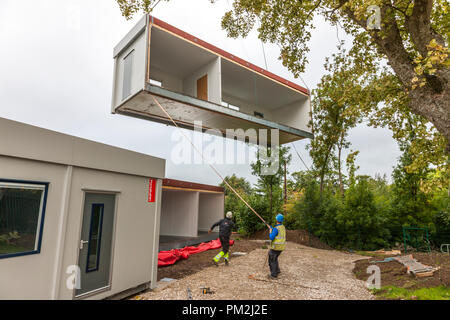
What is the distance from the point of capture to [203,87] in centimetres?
1027

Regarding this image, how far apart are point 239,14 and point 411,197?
1336 centimetres

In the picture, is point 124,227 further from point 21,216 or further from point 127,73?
point 127,73

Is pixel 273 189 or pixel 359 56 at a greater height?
pixel 359 56

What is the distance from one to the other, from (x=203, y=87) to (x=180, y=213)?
27.1ft

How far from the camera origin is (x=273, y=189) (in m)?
16.8

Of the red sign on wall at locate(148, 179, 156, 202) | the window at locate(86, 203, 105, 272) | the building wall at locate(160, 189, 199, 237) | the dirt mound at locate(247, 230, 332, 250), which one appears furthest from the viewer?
the building wall at locate(160, 189, 199, 237)

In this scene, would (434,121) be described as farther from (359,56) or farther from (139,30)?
(139,30)

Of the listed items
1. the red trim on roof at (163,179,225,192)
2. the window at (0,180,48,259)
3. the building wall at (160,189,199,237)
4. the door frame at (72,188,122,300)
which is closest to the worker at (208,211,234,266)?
the door frame at (72,188,122,300)

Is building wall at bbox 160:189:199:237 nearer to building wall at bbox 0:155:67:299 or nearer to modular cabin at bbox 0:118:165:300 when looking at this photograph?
modular cabin at bbox 0:118:165:300

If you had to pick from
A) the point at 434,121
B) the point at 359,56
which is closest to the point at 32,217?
the point at 434,121

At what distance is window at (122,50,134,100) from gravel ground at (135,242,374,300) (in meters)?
6.29

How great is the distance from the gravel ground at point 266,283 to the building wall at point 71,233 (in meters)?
0.88

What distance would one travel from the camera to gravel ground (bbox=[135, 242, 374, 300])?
5.59 metres

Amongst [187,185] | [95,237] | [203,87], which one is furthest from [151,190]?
[187,185]
